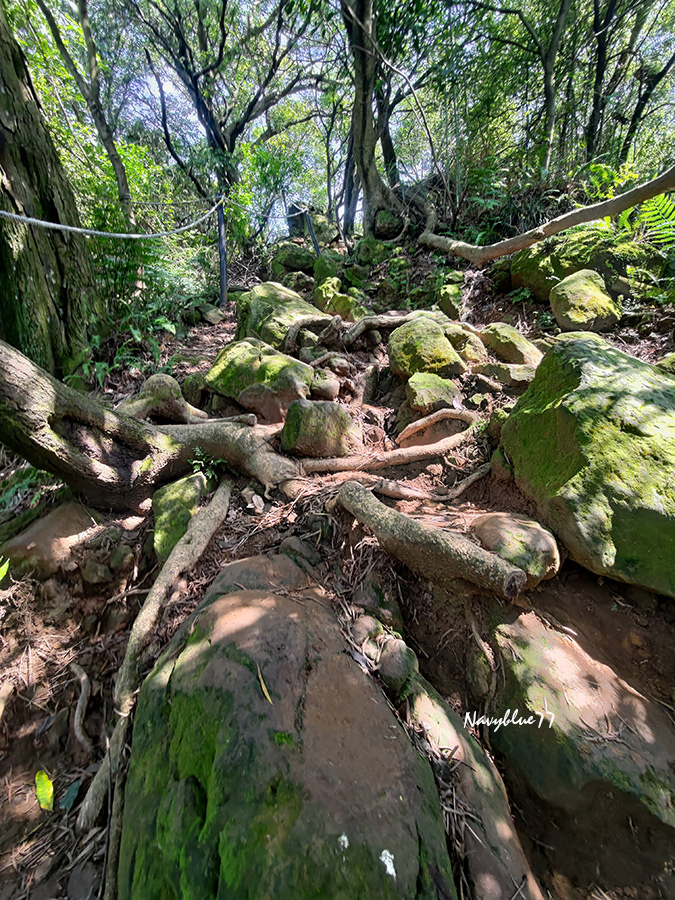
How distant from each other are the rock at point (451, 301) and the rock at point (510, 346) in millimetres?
1318

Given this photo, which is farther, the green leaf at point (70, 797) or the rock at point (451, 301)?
the rock at point (451, 301)

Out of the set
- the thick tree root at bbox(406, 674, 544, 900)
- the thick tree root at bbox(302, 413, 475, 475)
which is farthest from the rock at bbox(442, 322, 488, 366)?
the thick tree root at bbox(406, 674, 544, 900)

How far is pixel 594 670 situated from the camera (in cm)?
177

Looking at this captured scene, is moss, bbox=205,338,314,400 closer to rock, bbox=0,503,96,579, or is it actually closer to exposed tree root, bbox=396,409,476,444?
exposed tree root, bbox=396,409,476,444

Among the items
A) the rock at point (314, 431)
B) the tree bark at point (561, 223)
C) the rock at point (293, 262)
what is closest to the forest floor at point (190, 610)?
the rock at point (314, 431)

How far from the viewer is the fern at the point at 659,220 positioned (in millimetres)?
4148

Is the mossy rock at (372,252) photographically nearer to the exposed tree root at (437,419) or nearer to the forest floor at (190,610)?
the exposed tree root at (437,419)

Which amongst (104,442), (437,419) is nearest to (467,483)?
(437,419)

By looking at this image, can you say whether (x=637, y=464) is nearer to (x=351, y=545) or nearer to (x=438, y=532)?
(x=438, y=532)

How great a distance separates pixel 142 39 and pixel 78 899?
1837 cm

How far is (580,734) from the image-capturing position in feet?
5.27

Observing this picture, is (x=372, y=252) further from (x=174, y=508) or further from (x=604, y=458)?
(x=604, y=458)

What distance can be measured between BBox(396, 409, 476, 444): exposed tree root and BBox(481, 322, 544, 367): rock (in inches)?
45.6

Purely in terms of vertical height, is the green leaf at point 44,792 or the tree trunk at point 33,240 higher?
the tree trunk at point 33,240
